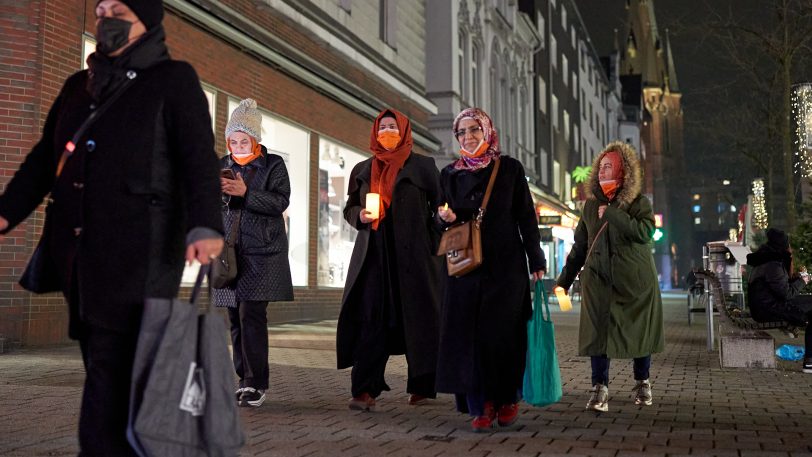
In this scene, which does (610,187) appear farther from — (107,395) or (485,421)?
(107,395)

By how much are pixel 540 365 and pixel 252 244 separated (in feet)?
7.27

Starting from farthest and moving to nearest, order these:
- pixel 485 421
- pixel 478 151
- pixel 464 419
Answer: pixel 464 419, pixel 478 151, pixel 485 421

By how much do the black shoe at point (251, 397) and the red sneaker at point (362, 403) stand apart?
64cm

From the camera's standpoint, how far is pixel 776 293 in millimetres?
10133

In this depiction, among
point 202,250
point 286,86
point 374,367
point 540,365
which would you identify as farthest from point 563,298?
point 286,86

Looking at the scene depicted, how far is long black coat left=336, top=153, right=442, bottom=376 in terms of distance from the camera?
21.3ft

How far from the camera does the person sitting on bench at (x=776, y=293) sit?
9852mm

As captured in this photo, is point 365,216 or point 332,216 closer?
point 365,216

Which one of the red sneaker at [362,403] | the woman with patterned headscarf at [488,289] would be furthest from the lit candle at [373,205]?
the red sneaker at [362,403]

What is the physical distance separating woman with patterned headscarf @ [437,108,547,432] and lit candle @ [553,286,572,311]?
458 mm

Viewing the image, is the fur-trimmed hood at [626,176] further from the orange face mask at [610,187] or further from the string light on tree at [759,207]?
the string light on tree at [759,207]

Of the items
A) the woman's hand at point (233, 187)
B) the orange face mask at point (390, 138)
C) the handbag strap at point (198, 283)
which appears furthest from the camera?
the orange face mask at point (390, 138)

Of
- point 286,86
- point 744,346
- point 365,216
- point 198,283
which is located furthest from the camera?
point 286,86

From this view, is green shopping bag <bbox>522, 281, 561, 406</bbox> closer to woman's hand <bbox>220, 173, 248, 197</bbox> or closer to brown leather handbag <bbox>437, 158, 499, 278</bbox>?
brown leather handbag <bbox>437, 158, 499, 278</bbox>
